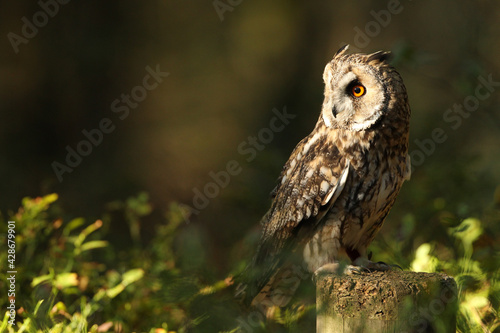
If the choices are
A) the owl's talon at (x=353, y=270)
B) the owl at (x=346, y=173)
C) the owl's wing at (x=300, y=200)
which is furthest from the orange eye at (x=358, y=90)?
the owl's talon at (x=353, y=270)

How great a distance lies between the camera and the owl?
2154mm

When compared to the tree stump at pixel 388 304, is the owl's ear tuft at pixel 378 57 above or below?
above

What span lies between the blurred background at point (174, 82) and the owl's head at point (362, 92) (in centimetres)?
250

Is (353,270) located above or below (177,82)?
below

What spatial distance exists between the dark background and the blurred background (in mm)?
15

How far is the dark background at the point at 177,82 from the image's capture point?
565 centimetres

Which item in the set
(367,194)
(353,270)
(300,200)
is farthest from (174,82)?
(353,270)

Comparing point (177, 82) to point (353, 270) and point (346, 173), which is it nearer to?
point (346, 173)

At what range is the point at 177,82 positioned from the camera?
713 cm

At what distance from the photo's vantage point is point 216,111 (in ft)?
23.1

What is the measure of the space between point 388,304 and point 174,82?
5.91 metres

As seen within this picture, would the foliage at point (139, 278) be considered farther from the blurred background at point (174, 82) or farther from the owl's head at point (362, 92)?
the blurred background at point (174, 82)

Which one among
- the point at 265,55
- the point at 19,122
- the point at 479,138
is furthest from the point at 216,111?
the point at 479,138

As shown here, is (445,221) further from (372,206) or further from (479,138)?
(479,138)
